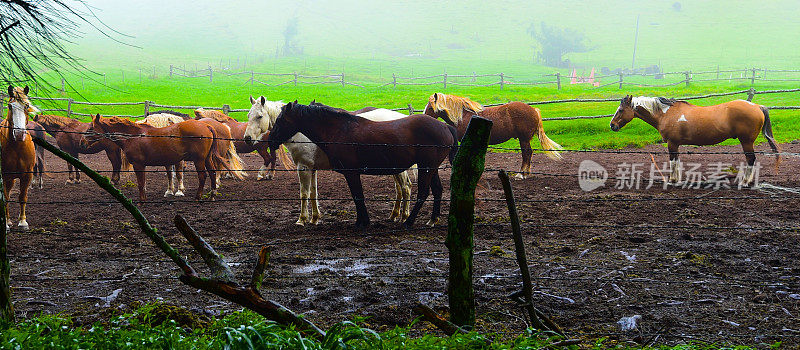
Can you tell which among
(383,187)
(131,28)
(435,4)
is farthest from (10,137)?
(435,4)

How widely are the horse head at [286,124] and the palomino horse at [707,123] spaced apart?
730cm

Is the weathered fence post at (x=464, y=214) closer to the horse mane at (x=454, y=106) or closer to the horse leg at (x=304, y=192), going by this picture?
the horse leg at (x=304, y=192)

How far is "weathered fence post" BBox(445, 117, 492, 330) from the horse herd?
5.18 feet

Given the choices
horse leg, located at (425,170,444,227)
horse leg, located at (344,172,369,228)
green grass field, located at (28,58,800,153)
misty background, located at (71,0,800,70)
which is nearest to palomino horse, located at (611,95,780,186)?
horse leg, located at (425,170,444,227)

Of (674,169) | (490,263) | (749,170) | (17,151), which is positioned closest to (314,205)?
(490,263)

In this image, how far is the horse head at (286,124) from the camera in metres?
8.05

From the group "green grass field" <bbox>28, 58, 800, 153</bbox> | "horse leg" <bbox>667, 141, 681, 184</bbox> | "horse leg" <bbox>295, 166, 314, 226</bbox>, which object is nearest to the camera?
"horse leg" <bbox>295, 166, 314, 226</bbox>

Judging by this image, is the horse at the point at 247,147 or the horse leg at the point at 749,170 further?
the horse at the point at 247,147

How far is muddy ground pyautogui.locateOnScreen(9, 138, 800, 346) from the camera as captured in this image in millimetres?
4543

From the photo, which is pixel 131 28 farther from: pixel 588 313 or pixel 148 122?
pixel 588 313

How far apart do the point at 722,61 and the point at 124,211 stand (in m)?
80.3

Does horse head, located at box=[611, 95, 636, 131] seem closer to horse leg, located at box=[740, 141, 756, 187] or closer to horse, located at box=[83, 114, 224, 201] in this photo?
horse leg, located at box=[740, 141, 756, 187]


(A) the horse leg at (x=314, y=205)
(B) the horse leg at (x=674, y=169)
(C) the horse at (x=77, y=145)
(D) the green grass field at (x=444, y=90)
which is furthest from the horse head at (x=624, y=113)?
(C) the horse at (x=77, y=145)

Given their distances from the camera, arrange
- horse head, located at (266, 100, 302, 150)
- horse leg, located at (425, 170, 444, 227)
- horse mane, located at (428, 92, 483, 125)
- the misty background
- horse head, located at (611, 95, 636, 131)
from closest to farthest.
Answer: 1. horse head, located at (266, 100, 302, 150)
2. horse leg, located at (425, 170, 444, 227)
3. horse mane, located at (428, 92, 483, 125)
4. horse head, located at (611, 95, 636, 131)
5. the misty background
